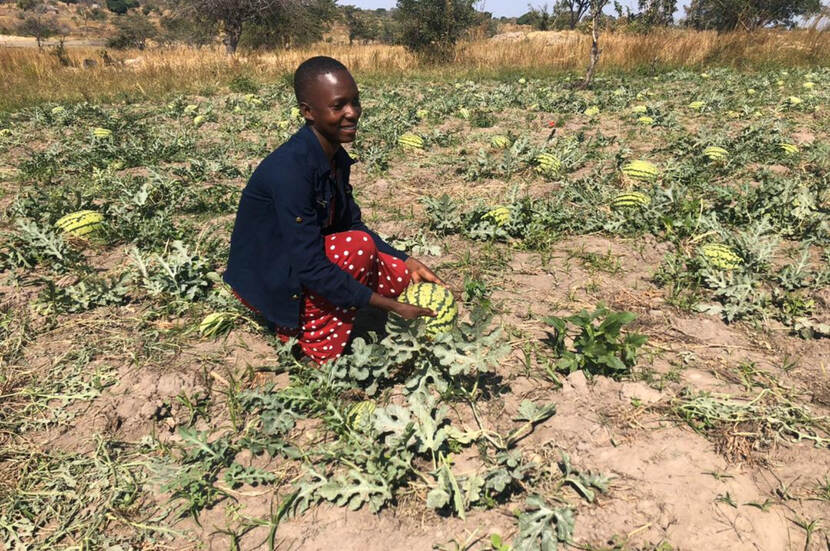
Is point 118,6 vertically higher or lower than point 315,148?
higher

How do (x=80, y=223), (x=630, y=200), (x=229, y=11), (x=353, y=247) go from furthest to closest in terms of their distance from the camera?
(x=229, y=11)
(x=630, y=200)
(x=80, y=223)
(x=353, y=247)

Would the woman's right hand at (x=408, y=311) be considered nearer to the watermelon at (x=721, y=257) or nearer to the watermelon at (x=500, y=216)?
the watermelon at (x=500, y=216)

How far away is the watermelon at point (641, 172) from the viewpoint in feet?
16.2

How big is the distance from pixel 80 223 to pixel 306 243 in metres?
3.01

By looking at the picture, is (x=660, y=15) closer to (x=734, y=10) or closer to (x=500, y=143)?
(x=734, y=10)

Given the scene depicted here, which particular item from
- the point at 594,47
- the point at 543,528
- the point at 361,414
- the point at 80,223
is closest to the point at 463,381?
the point at 361,414

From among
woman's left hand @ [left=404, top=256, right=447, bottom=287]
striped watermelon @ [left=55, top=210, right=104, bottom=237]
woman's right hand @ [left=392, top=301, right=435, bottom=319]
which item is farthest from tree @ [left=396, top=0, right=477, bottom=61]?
woman's right hand @ [left=392, top=301, right=435, bottom=319]

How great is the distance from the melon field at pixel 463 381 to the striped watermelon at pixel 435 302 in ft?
0.55

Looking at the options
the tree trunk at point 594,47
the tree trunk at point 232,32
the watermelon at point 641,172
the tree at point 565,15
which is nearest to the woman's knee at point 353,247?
the watermelon at point 641,172

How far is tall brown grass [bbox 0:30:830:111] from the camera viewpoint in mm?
12008

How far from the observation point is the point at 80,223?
4125mm

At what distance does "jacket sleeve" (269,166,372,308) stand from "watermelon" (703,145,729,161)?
16.3ft

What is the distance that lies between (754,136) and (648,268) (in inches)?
147

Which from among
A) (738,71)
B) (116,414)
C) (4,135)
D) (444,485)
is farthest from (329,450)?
(738,71)
